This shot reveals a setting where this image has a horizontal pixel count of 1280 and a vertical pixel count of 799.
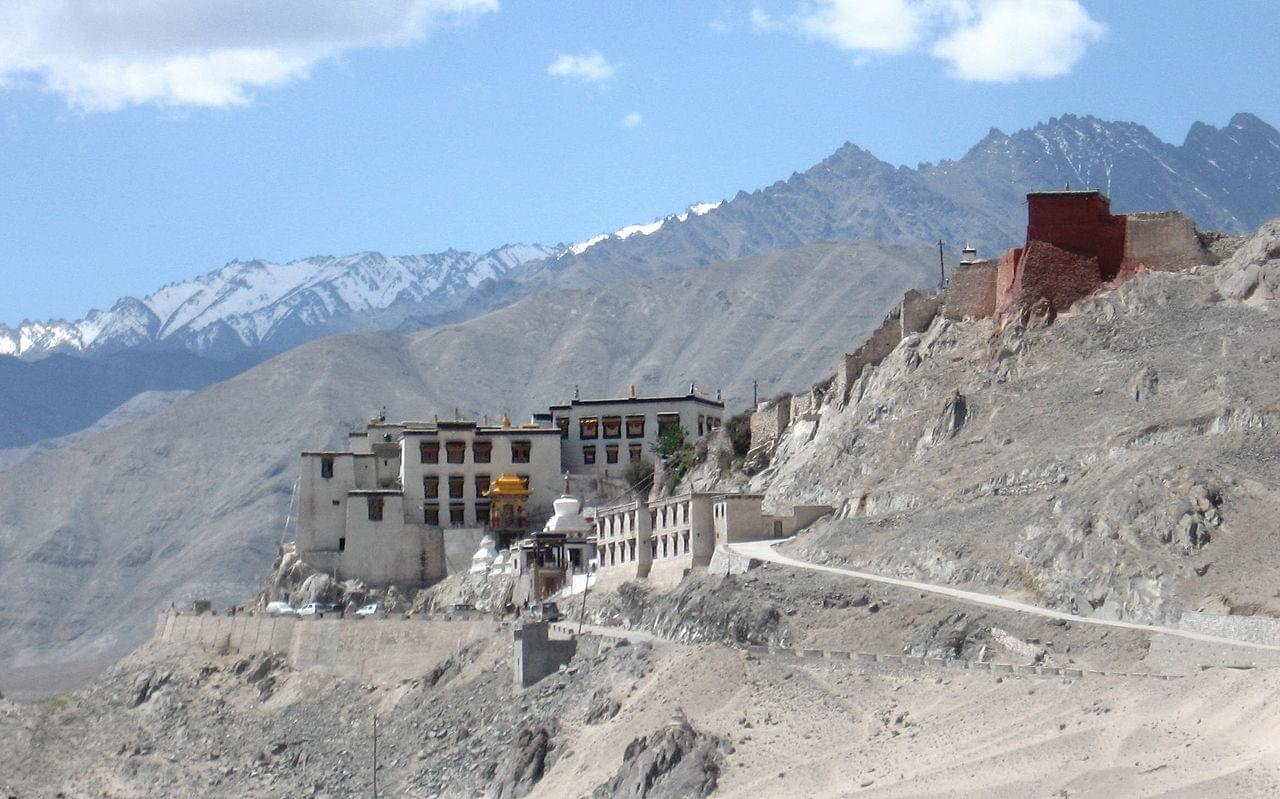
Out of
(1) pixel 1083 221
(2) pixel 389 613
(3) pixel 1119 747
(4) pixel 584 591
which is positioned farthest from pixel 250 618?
(3) pixel 1119 747

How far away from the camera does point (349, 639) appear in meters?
91.5

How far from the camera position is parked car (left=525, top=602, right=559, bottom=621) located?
86.4 metres

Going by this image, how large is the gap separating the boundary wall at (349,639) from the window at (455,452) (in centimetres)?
1229

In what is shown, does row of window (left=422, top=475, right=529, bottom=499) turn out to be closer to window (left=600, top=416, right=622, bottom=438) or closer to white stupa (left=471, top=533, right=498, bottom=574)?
white stupa (left=471, top=533, right=498, bottom=574)

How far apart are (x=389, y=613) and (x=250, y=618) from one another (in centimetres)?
683

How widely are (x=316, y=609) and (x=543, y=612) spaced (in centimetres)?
1394

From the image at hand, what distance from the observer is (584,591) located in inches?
3514

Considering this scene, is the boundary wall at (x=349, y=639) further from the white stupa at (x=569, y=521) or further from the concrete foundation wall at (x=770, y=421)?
the concrete foundation wall at (x=770, y=421)

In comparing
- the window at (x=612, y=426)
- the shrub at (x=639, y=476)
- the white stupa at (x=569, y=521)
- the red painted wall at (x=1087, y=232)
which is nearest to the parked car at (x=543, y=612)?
the white stupa at (x=569, y=521)

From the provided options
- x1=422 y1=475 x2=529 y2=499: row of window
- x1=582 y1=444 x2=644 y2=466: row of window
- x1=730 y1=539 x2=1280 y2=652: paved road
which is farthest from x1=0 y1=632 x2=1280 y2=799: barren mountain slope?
x1=582 y1=444 x2=644 y2=466: row of window

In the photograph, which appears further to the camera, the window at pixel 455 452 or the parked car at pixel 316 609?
the window at pixel 455 452

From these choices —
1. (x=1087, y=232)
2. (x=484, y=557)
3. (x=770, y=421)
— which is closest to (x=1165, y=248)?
(x=1087, y=232)

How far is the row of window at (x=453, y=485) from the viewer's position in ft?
343

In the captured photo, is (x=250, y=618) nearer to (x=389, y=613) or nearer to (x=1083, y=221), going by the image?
(x=389, y=613)
